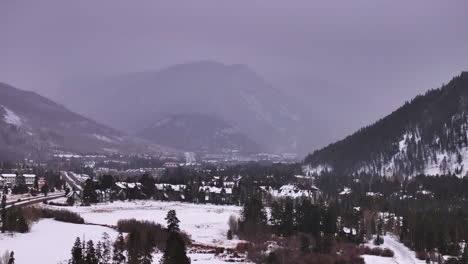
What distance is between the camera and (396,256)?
322 ft

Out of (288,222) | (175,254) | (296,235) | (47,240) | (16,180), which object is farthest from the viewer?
(16,180)

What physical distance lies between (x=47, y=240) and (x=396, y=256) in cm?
5893

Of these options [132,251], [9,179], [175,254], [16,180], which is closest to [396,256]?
[175,254]

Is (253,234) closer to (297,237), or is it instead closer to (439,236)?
(297,237)

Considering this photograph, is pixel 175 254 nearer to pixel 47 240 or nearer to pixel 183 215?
pixel 47 240

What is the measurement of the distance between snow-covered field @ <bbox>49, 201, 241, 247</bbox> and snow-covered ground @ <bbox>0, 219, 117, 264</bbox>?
475 inches

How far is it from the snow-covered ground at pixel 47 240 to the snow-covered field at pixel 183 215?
39.6 ft

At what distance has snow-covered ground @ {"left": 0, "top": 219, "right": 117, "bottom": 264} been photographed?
71.8 metres

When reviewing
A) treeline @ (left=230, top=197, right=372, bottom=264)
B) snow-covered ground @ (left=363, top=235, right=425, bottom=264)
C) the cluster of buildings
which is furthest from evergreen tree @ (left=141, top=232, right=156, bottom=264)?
the cluster of buildings

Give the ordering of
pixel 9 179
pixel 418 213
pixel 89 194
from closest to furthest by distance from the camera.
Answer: pixel 418 213 → pixel 89 194 → pixel 9 179

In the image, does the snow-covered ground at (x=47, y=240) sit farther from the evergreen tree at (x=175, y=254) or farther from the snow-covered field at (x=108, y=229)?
the evergreen tree at (x=175, y=254)

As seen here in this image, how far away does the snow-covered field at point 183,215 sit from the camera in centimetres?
10600

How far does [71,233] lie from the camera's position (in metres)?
90.1

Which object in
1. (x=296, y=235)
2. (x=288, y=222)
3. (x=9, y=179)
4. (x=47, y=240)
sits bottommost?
(x=296, y=235)
